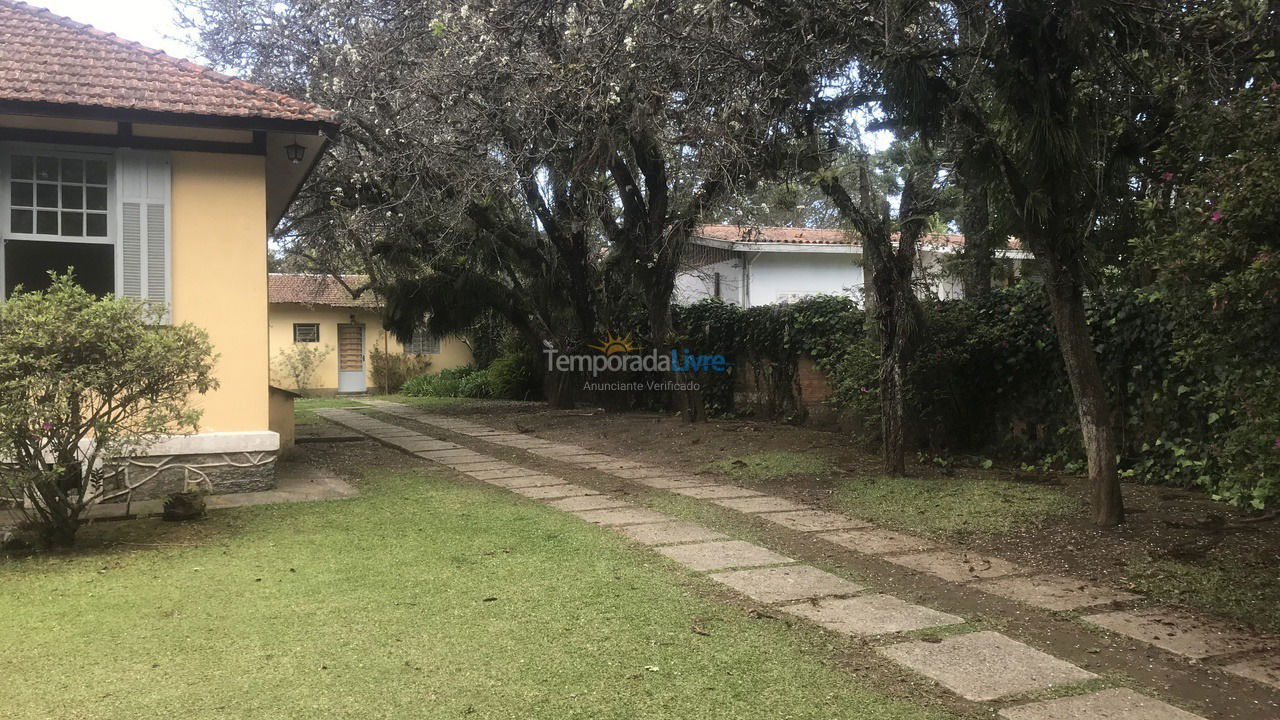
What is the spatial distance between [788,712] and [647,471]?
6.11m

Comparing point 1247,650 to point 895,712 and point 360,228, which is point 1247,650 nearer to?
point 895,712

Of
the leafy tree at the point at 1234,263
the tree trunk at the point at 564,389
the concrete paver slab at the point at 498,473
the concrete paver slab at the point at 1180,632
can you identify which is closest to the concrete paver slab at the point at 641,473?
the concrete paver slab at the point at 498,473

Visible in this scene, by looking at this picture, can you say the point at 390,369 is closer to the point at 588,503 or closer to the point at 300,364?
the point at 300,364

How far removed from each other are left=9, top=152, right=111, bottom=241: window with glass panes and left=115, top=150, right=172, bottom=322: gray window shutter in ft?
0.73

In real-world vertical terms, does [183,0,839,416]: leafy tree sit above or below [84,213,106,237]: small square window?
above

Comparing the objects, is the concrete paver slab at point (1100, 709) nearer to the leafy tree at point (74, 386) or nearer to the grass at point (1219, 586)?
the grass at point (1219, 586)

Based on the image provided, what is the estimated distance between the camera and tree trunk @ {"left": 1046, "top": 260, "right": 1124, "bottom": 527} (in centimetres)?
583

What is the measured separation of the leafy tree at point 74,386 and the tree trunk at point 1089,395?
6.10 m

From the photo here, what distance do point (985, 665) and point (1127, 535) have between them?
2.75 meters

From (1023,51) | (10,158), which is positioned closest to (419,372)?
(10,158)

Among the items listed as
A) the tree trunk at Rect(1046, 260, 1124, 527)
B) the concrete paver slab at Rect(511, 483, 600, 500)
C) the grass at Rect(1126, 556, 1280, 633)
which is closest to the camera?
the grass at Rect(1126, 556, 1280, 633)

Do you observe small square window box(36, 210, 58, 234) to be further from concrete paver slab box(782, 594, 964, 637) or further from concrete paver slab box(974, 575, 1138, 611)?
concrete paver slab box(974, 575, 1138, 611)

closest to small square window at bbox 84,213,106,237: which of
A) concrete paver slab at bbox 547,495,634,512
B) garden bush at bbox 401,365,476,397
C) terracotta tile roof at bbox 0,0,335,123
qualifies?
terracotta tile roof at bbox 0,0,335,123

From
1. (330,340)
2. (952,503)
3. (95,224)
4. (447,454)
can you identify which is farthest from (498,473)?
(330,340)
